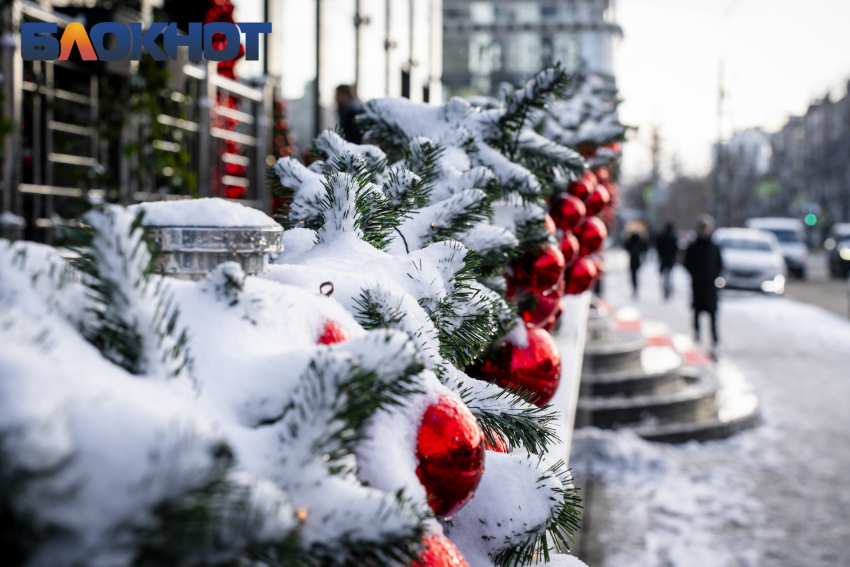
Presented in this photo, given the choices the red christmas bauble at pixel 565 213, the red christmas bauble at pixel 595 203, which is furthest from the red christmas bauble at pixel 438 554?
the red christmas bauble at pixel 595 203

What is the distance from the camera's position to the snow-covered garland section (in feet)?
1.40

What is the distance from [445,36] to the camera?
29.6 m

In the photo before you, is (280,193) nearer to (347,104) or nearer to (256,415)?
(256,415)

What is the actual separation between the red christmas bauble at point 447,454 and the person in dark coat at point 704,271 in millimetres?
9520

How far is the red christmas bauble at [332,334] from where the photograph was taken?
28.4 inches

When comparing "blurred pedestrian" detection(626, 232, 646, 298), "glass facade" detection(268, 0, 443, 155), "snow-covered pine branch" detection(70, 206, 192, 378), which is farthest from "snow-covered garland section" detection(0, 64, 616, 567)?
"blurred pedestrian" detection(626, 232, 646, 298)

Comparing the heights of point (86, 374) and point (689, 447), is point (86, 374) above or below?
above

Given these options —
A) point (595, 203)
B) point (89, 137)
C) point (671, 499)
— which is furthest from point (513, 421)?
point (89, 137)

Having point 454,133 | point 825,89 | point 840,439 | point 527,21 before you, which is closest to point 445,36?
point 527,21

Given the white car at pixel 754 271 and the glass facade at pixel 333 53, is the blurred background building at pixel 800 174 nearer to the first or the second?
the white car at pixel 754 271

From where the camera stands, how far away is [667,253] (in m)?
16.0

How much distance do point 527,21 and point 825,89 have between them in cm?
3502

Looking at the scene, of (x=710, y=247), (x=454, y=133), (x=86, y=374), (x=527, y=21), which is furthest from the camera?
(x=527, y=21)

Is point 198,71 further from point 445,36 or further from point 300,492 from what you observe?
point 445,36
